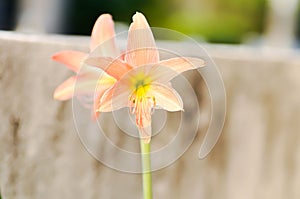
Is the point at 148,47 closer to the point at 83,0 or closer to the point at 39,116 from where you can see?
the point at 39,116

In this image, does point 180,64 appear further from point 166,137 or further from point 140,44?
point 166,137

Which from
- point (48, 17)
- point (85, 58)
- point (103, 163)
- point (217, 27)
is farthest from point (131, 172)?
point (217, 27)

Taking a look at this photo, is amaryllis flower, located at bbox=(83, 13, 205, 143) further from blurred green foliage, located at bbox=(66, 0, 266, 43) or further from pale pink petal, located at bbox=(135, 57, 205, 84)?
blurred green foliage, located at bbox=(66, 0, 266, 43)

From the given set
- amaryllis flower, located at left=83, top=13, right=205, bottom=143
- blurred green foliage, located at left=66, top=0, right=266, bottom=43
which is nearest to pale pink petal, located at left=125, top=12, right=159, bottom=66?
amaryllis flower, located at left=83, top=13, right=205, bottom=143

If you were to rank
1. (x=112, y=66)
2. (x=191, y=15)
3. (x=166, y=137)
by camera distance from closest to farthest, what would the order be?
1. (x=112, y=66)
2. (x=166, y=137)
3. (x=191, y=15)

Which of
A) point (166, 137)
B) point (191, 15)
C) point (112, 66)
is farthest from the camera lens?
point (191, 15)

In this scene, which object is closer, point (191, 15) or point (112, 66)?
point (112, 66)

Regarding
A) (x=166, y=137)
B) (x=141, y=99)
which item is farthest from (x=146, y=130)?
(x=166, y=137)
